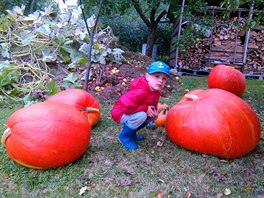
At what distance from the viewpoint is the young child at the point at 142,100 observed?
7.76 ft

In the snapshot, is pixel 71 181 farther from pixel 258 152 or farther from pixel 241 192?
pixel 258 152

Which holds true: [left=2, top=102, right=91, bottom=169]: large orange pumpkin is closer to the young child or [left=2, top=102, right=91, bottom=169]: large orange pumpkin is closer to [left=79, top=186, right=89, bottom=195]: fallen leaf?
[left=79, top=186, right=89, bottom=195]: fallen leaf

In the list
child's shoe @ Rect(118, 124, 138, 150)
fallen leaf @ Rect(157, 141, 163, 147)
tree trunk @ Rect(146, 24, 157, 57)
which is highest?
tree trunk @ Rect(146, 24, 157, 57)

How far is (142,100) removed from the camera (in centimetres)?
243

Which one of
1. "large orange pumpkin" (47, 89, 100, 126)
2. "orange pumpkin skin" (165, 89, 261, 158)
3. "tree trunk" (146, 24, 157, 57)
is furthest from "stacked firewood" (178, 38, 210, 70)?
"orange pumpkin skin" (165, 89, 261, 158)

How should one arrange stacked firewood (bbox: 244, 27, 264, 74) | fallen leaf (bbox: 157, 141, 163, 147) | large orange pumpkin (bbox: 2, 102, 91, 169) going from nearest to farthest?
1. large orange pumpkin (bbox: 2, 102, 91, 169)
2. fallen leaf (bbox: 157, 141, 163, 147)
3. stacked firewood (bbox: 244, 27, 264, 74)

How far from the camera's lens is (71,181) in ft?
6.72

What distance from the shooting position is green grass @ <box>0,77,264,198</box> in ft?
6.35

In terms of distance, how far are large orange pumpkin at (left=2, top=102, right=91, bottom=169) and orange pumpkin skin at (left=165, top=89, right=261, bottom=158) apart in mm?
962

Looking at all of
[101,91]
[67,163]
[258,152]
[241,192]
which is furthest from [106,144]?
[101,91]

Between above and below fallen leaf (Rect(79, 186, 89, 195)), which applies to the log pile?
above

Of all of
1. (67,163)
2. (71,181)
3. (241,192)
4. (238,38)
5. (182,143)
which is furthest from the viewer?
(238,38)

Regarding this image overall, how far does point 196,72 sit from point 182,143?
5.77 meters

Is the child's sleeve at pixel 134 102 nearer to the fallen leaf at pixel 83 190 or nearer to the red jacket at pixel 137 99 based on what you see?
the red jacket at pixel 137 99
